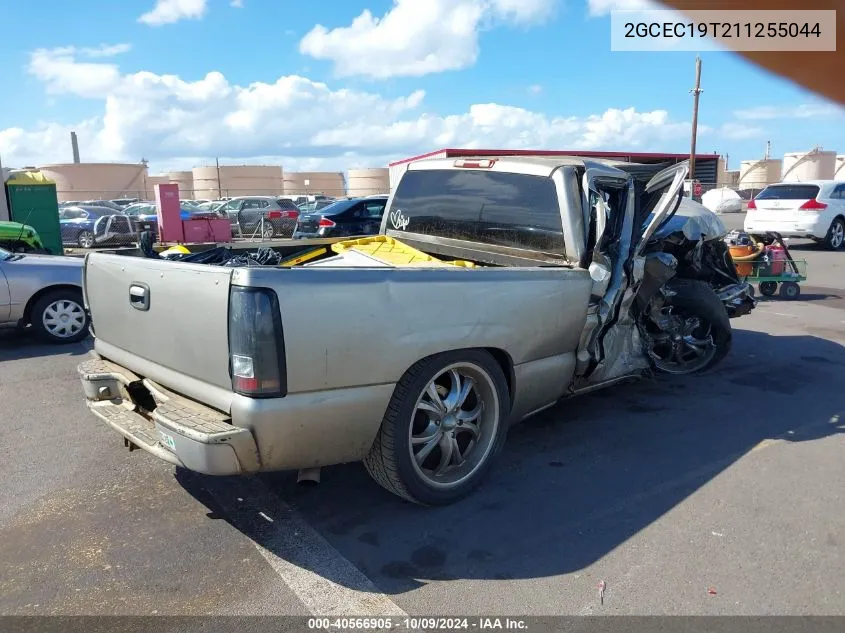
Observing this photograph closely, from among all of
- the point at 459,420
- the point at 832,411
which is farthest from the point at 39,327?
the point at 832,411

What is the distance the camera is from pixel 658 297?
5703 millimetres

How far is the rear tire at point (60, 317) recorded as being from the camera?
7527 mm

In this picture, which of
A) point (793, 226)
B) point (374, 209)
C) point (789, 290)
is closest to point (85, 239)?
point (374, 209)

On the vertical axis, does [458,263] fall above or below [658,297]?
above

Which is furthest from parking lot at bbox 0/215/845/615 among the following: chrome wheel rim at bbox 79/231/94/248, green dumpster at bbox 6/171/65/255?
chrome wheel rim at bbox 79/231/94/248

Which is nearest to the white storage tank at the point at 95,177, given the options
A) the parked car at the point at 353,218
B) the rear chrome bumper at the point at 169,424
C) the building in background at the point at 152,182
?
the building in background at the point at 152,182

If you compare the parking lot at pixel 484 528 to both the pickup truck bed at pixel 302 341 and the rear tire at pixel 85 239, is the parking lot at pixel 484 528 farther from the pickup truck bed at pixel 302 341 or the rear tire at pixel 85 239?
the rear tire at pixel 85 239

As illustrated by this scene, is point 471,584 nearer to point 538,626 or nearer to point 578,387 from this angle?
point 538,626

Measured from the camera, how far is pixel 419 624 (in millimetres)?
2682

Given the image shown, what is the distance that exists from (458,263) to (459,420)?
124 centimetres

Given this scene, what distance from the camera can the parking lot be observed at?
2854 mm

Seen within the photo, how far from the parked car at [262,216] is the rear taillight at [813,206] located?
1514cm

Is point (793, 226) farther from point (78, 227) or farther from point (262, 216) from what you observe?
point (78, 227)

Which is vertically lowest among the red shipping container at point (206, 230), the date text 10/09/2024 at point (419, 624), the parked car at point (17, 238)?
the date text 10/09/2024 at point (419, 624)
